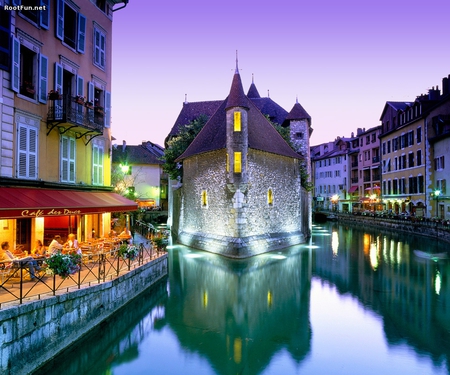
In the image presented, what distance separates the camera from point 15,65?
11742 mm

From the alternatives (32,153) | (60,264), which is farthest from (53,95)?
(60,264)

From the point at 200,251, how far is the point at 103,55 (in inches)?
524

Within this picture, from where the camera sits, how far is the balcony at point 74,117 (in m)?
13.3

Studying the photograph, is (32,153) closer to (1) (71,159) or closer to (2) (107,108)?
(1) (71,159)

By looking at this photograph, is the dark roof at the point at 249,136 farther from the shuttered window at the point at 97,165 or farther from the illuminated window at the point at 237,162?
the shuttered window at the point at 97,165

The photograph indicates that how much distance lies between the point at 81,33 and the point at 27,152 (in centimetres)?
586

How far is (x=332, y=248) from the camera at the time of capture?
28.0 metres

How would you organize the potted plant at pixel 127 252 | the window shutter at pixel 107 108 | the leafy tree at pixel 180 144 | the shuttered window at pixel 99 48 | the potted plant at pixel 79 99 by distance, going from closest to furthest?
the potted plant at pixel 127 252, the potted plant at pixel 79 99, the shuttered window at pixel 99 48, the window shutter at pixel 107 108, the leafy tree at pixel 180 144

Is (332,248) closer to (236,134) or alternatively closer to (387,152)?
(236,134)

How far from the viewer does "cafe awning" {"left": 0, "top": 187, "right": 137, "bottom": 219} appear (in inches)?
402

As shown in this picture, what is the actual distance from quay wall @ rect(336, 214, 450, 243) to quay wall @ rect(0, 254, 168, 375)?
2636 centimetres

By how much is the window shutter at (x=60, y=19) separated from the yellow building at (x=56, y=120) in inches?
1.3

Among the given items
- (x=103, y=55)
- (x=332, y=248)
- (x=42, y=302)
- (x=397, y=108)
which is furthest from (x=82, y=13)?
(x=397, y=108)

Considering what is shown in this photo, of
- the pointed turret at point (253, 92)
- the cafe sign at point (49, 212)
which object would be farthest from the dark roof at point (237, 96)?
the pointed turret at point (253, 92)
